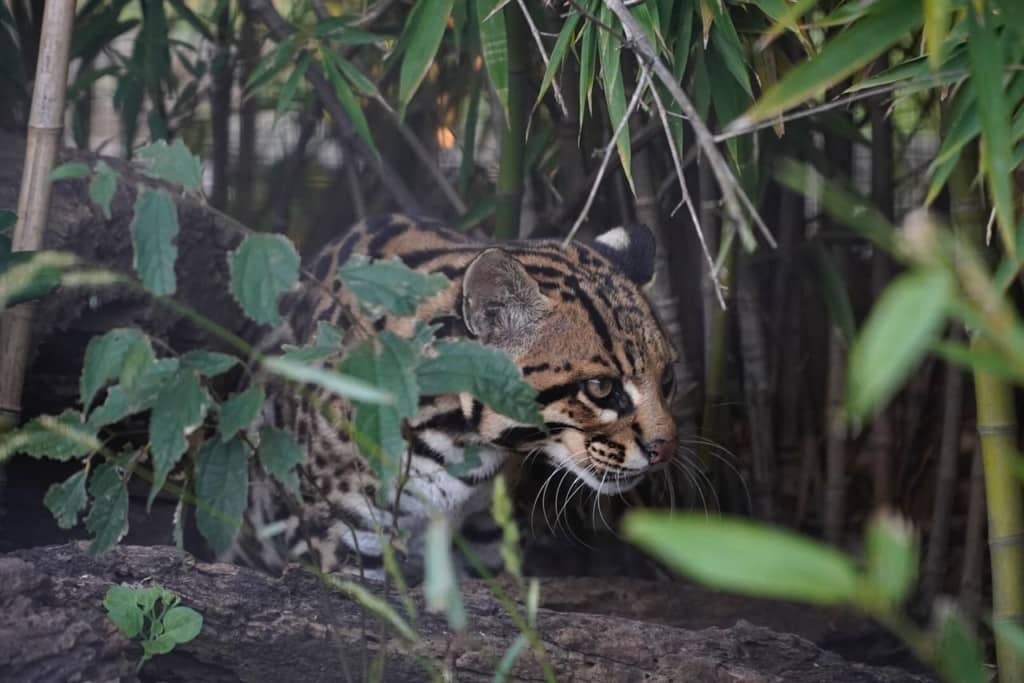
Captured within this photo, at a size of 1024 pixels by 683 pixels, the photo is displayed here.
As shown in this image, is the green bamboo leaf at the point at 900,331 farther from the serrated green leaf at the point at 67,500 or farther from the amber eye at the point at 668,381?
the amber eye at the point at 668,381

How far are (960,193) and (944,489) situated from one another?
1474 millimetres

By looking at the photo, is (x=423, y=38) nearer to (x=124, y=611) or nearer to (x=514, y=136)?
(x=514, y=136)

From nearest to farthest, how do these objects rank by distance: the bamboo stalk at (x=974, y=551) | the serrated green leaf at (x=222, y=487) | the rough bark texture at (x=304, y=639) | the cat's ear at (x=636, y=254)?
the serrated green leaf at (x=222, y=487) < the rough bark texture at (x=304, y=639) < the cat's ear at (x=636, y=254) < the bamboo stalk at (x=974, y=551)

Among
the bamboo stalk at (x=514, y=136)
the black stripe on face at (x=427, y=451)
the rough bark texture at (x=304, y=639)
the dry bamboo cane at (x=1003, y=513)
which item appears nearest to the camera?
the rough bark texture at (x=304, y=639)

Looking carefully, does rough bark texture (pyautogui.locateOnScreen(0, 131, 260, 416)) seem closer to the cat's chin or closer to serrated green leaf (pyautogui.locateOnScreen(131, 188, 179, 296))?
the cat's chin

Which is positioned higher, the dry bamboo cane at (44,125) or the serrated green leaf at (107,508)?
the dry bamboo cane at (44,125)

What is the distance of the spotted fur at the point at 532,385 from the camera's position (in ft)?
8.91

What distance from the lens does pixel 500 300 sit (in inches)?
106

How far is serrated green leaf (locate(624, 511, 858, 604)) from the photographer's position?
73 centimetres

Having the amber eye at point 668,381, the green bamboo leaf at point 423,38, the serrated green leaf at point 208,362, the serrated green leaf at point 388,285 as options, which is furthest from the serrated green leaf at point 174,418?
the amber eye at point 668,381

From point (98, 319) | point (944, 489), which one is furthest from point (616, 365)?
point (944, 489)

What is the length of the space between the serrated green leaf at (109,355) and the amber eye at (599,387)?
1.25 meters

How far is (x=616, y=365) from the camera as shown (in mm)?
2723

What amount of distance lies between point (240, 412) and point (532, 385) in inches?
40.5
